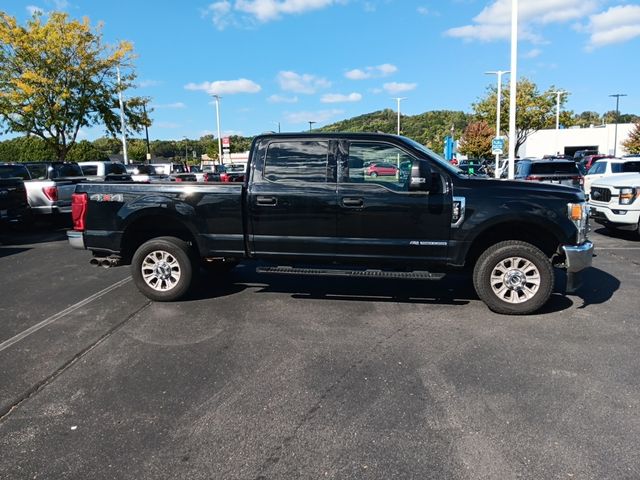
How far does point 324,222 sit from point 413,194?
1.06 m

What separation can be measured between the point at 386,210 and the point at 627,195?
7.06 m

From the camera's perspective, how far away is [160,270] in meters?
6.03

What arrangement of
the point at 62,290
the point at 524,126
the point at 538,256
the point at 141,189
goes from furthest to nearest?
the point at 524,126, the point at 62,290, the point at 141,189, the point at 538,256

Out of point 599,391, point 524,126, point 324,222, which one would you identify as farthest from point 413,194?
point 524,126

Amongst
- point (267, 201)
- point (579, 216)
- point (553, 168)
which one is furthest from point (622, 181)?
point (267, 201)

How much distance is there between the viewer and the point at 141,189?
19.5ft

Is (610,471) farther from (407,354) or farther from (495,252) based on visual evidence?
(495,252)

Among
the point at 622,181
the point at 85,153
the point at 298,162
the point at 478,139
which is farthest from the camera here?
the point at 478,139

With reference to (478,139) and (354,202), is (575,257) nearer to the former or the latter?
(354,202)

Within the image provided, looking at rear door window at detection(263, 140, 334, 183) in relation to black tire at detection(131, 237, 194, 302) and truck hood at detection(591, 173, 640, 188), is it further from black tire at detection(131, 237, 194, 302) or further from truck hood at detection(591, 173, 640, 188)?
truck hood at detection(591, 173, 640, 188)

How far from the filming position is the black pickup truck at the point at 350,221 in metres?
5.30

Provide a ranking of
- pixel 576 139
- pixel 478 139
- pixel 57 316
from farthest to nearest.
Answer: pixel 576 139 → pixel 478 139 → pixel 57 316

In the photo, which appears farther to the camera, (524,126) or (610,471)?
(524,126)

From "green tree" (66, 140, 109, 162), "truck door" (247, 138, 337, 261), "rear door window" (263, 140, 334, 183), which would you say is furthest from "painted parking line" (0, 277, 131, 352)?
"green tree" (66, 140, 109, 162)
